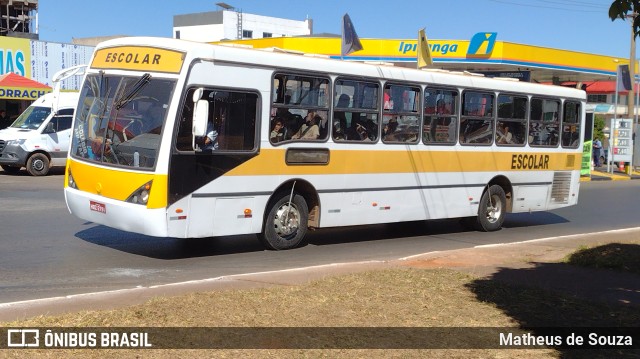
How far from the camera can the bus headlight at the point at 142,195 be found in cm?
977

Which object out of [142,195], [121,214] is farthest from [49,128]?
[142,195]

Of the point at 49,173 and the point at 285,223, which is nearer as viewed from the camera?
the point at 285,223

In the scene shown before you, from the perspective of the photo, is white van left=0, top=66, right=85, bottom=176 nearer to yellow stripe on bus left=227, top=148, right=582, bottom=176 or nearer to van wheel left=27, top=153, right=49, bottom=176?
van wheel left=27, top=153, right=49, bottom=176

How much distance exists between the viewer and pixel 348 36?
23688 millimetres

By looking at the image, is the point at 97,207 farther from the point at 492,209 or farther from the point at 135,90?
the point at 492,209

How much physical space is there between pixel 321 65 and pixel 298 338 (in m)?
6.40

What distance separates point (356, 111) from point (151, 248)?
3.88m

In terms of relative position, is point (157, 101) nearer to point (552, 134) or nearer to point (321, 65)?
point (321, 65)

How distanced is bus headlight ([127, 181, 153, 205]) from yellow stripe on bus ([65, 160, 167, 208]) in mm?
40

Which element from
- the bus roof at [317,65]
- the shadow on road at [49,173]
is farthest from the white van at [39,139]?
the bus roof at [317,65]

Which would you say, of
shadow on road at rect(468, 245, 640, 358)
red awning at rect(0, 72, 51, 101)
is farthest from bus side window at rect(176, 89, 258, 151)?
red awning at rect(0, 72, 51, 101)

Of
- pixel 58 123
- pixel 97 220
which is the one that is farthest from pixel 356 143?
pixel 58 123

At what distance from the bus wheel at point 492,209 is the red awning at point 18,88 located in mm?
20446

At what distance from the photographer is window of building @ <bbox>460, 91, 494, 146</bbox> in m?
14.3
